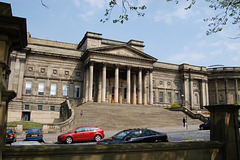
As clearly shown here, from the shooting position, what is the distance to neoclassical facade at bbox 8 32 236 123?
4275 cm

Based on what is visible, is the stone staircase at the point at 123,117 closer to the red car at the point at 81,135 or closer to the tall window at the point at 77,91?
the tall window at the point at 77,91

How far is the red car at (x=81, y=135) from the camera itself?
63.9 feet

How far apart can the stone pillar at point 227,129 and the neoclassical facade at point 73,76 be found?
33.2m

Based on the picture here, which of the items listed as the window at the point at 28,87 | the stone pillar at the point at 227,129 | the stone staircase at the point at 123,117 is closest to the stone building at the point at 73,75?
the window at the point at 28,87

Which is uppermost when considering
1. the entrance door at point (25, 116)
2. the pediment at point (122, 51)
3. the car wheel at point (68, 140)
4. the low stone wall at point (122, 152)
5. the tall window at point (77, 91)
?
the pediment at point (122, 51)

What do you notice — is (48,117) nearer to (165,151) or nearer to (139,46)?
(139,46)

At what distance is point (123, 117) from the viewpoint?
34.8 metres

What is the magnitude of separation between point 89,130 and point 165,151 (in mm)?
14048

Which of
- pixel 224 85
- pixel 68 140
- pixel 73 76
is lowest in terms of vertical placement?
pixel 68 140

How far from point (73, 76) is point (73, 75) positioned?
0.22m

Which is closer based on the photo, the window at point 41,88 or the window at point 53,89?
the window at point 41,88

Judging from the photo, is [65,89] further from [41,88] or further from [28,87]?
[28,87]

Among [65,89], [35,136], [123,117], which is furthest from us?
[65,89]

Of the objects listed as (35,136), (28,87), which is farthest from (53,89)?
(35,136)
